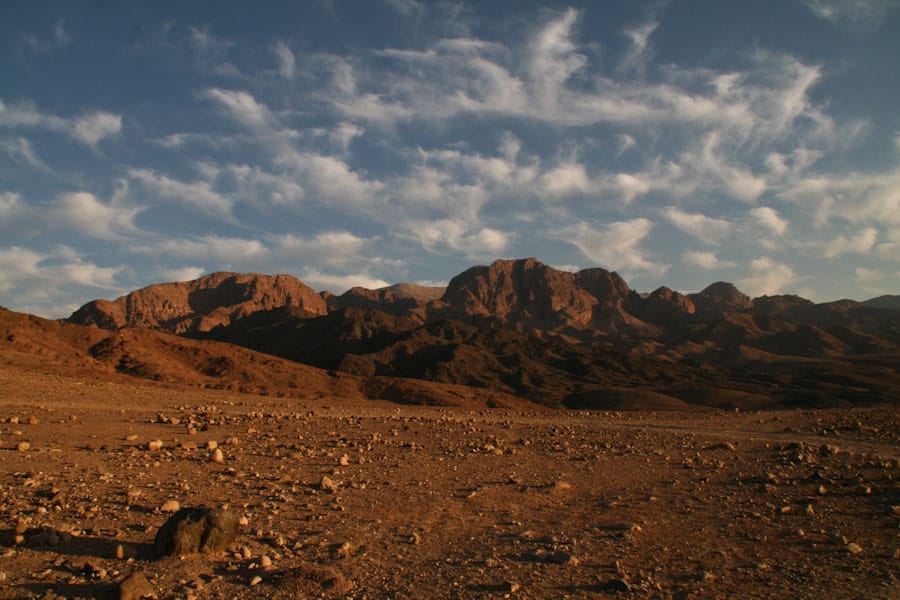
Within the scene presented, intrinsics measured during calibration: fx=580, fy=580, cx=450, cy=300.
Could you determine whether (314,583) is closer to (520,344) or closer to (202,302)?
(520,344)

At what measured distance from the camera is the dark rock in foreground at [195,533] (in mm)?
6445

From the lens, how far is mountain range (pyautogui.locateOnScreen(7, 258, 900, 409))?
46.0m

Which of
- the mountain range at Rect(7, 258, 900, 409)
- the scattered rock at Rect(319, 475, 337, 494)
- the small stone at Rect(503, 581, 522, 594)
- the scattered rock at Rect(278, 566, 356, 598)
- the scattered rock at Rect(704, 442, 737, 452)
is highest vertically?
the mountain range at Rect(7, 258, 900, 409)

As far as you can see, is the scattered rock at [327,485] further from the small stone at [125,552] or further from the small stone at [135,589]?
the small stone at [135,589]

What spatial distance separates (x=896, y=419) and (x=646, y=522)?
22549mm

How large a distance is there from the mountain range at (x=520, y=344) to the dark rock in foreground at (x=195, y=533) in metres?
30.0

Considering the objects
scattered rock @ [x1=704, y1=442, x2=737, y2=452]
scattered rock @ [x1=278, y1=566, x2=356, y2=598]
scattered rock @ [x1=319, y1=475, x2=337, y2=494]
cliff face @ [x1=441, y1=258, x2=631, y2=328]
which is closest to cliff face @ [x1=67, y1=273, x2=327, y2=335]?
cliff face @ [x1=441, y1=258, x2=631, y2=328]

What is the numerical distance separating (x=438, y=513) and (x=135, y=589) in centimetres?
452

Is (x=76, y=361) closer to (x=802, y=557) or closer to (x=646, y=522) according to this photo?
(x=646, y=522)

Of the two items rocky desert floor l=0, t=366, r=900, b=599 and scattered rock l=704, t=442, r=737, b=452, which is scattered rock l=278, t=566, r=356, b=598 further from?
scattered rock l=704, t=442, r=737, b=452

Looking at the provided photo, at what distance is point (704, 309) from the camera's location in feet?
627

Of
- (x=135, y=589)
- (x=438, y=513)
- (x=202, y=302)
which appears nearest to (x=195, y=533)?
(x=135, y=589)

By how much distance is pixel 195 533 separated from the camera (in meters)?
6.56

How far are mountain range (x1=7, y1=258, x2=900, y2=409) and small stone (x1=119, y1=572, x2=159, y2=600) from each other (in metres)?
31.2
